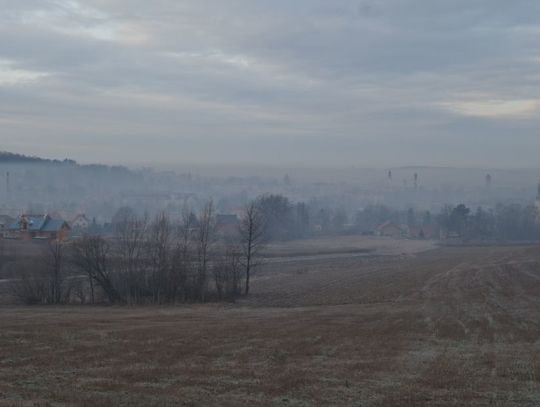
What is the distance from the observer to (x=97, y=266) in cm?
5138

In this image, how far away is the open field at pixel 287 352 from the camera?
1548 cm

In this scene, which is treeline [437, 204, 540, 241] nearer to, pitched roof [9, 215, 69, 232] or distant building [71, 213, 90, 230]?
distant building [71, 213, 90, 230]

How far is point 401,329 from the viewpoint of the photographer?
29359 mm

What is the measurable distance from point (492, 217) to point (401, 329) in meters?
138

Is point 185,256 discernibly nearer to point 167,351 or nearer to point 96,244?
point 96,244

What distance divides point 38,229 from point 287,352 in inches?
3391

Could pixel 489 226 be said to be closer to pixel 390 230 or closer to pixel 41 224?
pixel 390 230

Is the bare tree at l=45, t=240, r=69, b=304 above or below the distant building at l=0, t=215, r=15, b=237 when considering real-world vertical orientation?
below

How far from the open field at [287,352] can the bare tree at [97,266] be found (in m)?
5.89

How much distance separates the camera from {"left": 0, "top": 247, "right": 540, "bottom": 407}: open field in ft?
50.8

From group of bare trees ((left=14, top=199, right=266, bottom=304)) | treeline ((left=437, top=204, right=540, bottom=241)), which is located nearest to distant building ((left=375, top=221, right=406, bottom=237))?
treeline ((left=437, top=204, right=540, bottom=241))

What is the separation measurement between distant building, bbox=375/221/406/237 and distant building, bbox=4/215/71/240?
79924mm

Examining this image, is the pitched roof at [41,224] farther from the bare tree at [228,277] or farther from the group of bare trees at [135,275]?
the bare tree at [228,277]

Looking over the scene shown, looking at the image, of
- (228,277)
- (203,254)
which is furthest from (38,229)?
(228,277)
